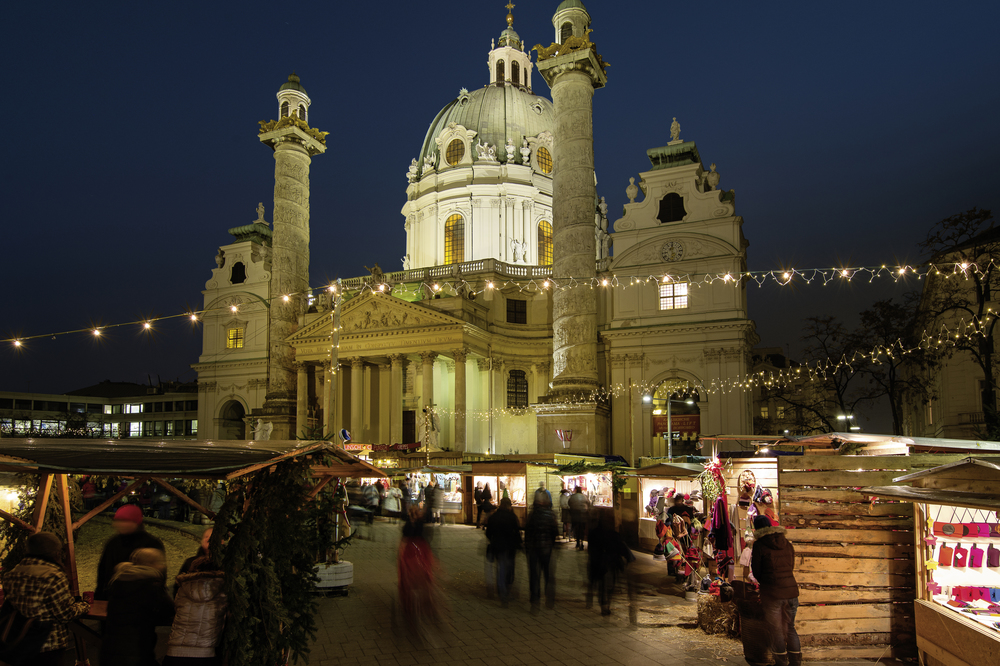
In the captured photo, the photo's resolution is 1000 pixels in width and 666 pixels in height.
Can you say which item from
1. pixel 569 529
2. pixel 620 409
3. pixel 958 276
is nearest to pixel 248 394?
pixel 620 409

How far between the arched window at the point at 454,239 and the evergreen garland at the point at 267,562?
47.0m

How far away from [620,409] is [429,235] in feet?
77.3

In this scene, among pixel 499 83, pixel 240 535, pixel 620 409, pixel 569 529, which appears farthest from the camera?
pixel 499 83

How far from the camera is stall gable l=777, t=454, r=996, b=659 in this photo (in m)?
9.24

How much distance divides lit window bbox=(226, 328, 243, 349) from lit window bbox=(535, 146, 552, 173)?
25127mm

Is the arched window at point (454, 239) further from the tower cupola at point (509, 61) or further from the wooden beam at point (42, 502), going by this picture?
the wooden beam at point (42, 502)

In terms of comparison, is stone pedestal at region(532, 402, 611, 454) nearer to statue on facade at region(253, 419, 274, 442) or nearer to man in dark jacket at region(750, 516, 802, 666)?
statue on facade at region(253, 419, 274, 442)

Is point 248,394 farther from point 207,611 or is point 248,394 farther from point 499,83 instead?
point 207,611

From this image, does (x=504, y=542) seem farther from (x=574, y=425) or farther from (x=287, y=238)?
(x=287, y=238)

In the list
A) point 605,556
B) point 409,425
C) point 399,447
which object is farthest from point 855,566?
point 409,425

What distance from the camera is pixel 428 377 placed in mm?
39656

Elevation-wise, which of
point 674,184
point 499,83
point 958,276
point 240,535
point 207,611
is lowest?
point 207,611

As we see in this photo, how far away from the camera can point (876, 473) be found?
9.58 meters

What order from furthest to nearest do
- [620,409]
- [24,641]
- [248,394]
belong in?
[248,394] < [620,409] < [24,641]
